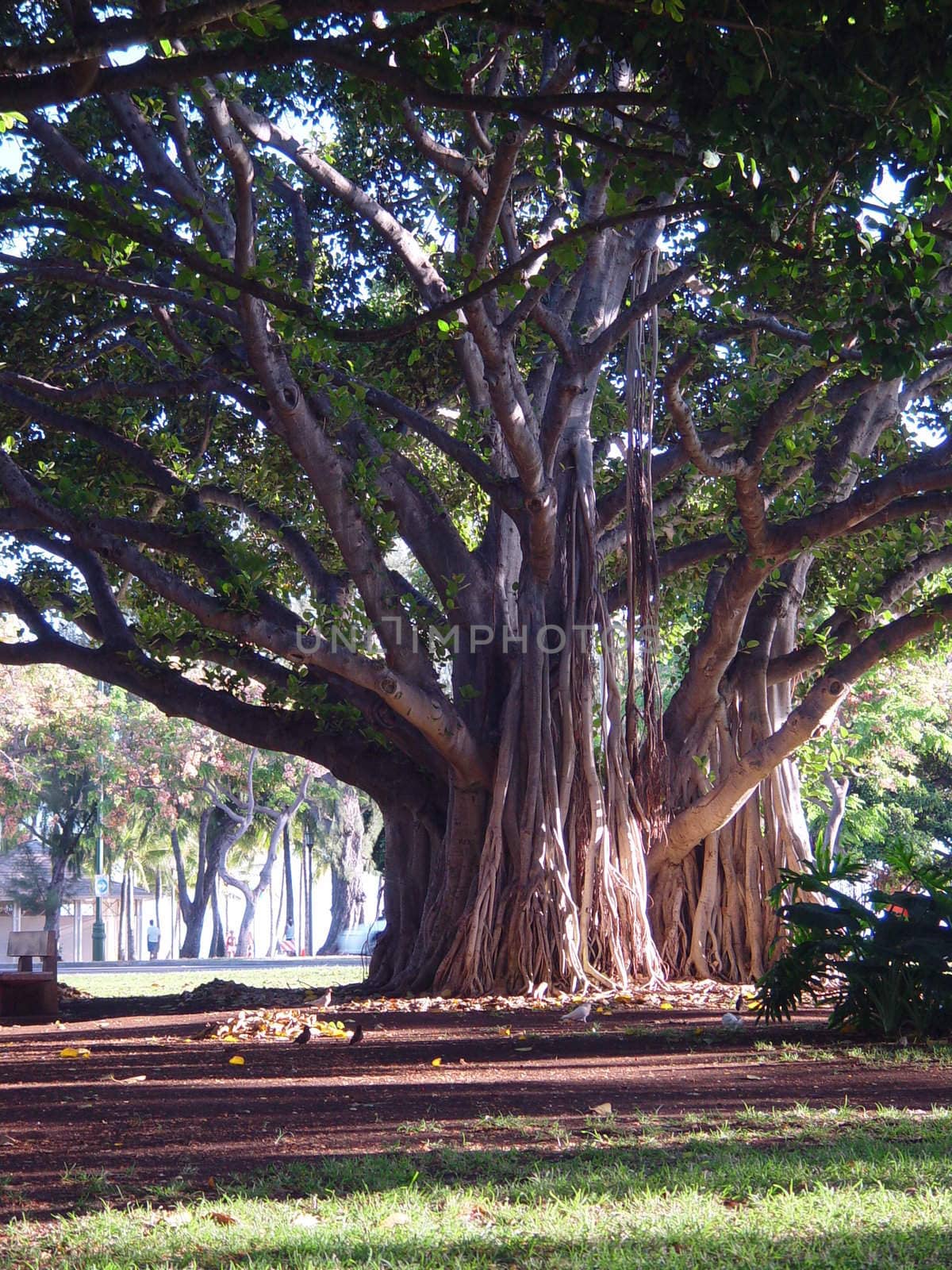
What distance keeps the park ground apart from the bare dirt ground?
0.02 m

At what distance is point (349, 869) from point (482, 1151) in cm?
3047

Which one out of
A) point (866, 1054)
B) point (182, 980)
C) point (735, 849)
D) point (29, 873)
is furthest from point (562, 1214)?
point (29, 873)

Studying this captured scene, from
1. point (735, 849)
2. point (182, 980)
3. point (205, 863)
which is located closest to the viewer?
point (735, 849)

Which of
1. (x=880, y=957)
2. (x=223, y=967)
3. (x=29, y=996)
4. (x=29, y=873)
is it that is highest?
(x=880, y=957)

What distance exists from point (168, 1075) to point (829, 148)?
14.0 ft

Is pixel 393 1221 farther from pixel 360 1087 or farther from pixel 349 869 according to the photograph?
pixel 349 869

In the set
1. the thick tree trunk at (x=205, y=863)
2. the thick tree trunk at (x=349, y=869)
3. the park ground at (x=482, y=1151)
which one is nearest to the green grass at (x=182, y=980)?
the park ground at (x=482, y=1151)

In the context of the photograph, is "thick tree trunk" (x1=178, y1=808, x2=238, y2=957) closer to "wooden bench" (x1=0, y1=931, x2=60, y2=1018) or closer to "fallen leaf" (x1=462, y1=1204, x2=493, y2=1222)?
"wooden bench" (x1=0, y1=931, x2=60, y2=1018)

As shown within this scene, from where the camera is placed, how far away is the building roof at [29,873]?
3938 cm

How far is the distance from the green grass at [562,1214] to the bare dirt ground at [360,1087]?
0.21 m

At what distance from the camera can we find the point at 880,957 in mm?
5582

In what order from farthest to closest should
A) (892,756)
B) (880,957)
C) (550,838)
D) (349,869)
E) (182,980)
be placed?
(349,869)
(892,756)
(182,980)
(550,838)
(880,957)

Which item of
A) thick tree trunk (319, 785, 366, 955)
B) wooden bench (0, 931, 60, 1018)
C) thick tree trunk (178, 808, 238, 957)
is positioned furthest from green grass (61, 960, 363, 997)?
thick tree trunk (178, 808, 238, 957)

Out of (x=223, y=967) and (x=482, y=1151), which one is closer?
(x=482, y=1151)
